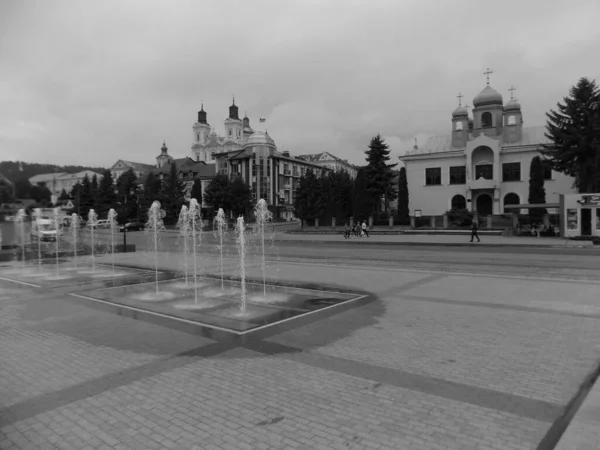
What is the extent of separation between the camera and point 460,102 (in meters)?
58.1

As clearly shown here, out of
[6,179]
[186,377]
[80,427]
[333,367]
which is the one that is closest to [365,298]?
[333,367]

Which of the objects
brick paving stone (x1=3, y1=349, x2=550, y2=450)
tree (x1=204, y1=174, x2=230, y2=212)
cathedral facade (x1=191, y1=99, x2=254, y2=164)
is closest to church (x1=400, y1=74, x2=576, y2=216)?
tree (x1=204, y1=174, x2=230, y2=212)

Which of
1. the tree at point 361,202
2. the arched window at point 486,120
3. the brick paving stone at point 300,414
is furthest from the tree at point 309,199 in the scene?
the brick paving stone at point 300,414

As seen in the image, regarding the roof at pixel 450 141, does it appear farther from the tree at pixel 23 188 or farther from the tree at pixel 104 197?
the tree at pixel 23 188

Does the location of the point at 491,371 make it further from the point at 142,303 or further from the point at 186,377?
the point at 142,303

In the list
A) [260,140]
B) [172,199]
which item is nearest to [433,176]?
[260,140]

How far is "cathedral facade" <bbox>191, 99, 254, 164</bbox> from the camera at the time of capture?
130 meters

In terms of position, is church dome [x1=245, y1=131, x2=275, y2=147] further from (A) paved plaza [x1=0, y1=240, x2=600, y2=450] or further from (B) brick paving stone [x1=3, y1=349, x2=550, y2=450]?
(B) brick paving stone [x1=3, y1=349, x2=550, y2=450]

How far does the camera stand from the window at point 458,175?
53.9 meters

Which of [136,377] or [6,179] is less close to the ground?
[6,179]

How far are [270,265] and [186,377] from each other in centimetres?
1234

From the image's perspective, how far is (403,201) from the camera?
54031mm

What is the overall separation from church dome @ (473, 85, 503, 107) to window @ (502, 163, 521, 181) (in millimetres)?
9510

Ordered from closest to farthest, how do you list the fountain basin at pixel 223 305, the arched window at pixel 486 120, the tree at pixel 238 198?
1. the fountain basin at pixel 223 305
2. the arched window at pixel 486 120
3. the tree at pixel 238 198
